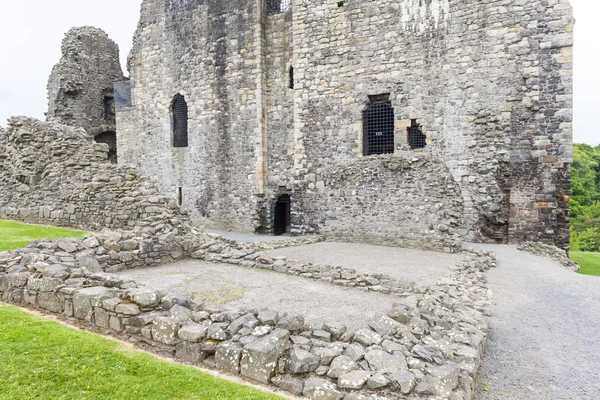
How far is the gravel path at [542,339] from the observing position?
4340 millimetres

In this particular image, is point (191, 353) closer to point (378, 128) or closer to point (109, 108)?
point (378, 128)

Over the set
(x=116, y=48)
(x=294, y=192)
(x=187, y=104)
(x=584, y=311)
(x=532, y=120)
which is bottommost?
(x=584, y=311)

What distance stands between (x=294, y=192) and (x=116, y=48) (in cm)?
1713

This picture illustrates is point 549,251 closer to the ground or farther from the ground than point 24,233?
closer to the ground

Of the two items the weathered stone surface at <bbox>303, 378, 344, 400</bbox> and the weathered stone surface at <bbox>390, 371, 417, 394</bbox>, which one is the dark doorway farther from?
the weathered stone surface at <bbox>390, 371, 417, 394</bbox>

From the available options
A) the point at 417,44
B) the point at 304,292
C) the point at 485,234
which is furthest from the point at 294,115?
the point at 304,292

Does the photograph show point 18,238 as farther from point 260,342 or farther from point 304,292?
point 260,342

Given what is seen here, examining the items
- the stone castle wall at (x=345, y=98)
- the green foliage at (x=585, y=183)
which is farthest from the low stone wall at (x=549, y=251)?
the green foliage at (x=585, y=183)

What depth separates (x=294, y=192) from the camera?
17.0 metres

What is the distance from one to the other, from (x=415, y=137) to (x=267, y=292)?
33.8 ft

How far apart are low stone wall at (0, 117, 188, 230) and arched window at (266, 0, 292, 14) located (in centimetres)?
1076

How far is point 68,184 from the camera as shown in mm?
11406

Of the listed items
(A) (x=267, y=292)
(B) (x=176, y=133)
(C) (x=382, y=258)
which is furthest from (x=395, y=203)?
(B) (x=176, y=133)

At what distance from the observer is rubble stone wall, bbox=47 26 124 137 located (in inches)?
891
